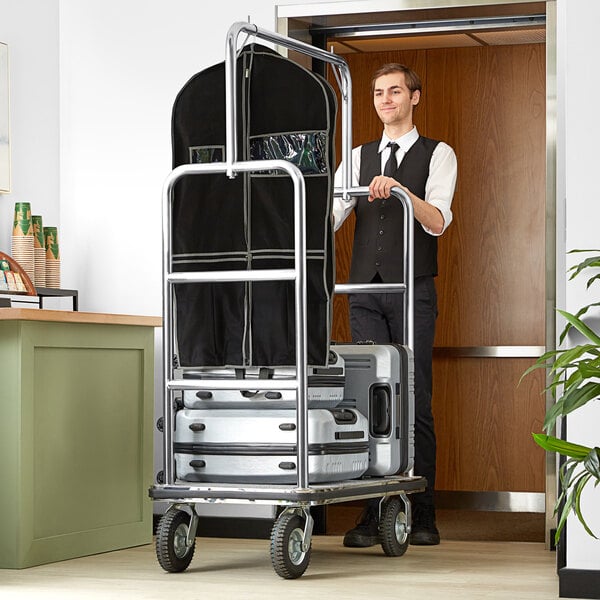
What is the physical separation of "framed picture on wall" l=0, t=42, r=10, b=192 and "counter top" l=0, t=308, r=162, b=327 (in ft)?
2.44

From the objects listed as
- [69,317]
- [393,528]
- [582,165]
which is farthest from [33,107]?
[582,165]

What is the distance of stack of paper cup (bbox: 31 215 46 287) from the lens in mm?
4336

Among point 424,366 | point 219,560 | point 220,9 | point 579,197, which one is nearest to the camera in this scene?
point 579,197

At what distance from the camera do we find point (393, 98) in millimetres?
4289

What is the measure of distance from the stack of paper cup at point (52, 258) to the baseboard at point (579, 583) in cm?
211

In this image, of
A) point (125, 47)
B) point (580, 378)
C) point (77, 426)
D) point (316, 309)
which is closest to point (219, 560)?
point (77, 426)

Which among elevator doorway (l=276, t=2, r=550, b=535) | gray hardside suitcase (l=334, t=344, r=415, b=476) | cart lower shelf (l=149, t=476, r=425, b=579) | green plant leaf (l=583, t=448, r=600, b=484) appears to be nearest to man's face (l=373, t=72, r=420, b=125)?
gray hardside suitcase (l=334, t=344, r=415, b=476)

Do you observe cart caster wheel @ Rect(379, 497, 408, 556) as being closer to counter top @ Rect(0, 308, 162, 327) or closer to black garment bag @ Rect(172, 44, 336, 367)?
black garment bag @ Rect(172, 44, 336, 367)

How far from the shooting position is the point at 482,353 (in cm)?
539

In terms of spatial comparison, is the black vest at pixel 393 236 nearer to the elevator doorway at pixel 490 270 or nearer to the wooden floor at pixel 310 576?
the wooden floor at pixel 310 576

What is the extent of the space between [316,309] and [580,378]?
804 millimetres

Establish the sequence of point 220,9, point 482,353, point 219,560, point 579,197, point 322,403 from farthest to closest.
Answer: point 482,353 → point 220,9 → point 219,560 → point 322,403 → point 579,197

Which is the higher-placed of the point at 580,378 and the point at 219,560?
the point at 580,378

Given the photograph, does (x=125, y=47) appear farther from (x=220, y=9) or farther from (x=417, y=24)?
(x=417, y=24)
